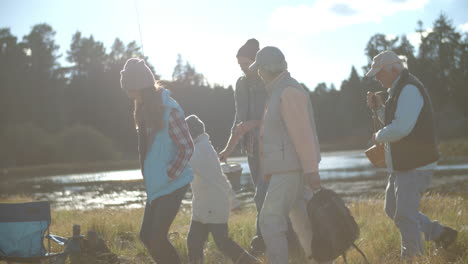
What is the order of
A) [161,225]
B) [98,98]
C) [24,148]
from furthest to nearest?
[98,98]
[24,148]
[161,225]

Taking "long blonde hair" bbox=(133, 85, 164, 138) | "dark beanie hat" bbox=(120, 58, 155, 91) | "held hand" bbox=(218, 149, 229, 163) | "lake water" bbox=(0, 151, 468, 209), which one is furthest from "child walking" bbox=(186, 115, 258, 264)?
"lake water" bbox=(0, 151, 468, 209)

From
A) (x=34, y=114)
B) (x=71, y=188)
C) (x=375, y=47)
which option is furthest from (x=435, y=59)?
(x=71, y=188)

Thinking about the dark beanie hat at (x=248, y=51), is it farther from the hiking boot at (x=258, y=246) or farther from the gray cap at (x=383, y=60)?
the hiking boot at (x=258, y=246)

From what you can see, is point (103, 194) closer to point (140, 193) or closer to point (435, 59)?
point (140, 193)

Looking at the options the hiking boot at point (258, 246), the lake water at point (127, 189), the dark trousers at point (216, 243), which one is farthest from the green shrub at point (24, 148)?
the dark trousers at point (216, 243)

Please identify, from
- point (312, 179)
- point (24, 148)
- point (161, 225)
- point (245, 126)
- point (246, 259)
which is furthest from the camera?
point (24, 148)

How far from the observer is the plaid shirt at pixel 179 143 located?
4.22 metres

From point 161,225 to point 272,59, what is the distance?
151 cm

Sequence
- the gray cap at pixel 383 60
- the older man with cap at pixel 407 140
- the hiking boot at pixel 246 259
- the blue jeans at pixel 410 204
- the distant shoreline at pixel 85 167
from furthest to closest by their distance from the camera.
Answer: the distant shoreline at pixel 85 167
the hiking boot at pixel 246 259
the gray cap at pixel 383 60
the blue jeans at pixel 410 204
the older man with cap at pixel 407 140

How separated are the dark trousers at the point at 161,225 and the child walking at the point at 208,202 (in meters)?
0.92

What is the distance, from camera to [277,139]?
4.12 metres

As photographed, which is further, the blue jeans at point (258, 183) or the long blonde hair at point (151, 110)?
the blue jeans at point (258, 183)

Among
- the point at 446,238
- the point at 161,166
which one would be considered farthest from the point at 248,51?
the point at 446,238

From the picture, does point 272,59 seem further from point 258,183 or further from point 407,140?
point 258,183
